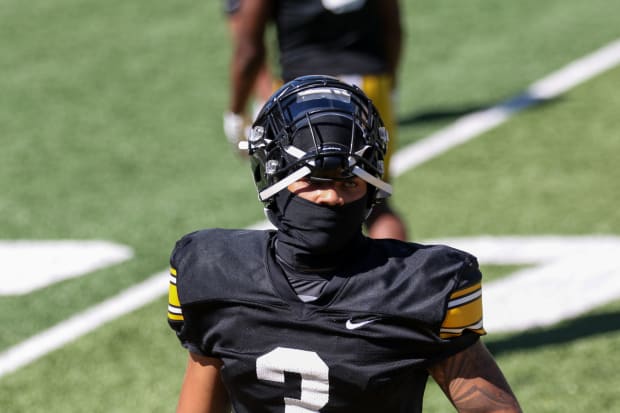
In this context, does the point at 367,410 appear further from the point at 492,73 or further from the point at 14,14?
the point at 14,14

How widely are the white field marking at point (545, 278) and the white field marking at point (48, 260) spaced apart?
203 centimetres

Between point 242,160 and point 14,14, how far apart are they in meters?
5.82

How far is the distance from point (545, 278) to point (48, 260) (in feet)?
9.70

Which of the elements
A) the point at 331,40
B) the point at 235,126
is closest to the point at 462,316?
the point at 331,40

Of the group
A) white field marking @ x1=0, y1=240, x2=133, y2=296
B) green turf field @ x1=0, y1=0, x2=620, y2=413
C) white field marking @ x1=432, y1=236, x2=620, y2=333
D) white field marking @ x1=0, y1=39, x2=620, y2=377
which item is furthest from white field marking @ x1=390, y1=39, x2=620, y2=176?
white field marking @ x1=0, y1=240, x2=133, y2=296

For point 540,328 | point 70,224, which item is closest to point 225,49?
point 70,224

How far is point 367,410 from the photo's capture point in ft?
8.56

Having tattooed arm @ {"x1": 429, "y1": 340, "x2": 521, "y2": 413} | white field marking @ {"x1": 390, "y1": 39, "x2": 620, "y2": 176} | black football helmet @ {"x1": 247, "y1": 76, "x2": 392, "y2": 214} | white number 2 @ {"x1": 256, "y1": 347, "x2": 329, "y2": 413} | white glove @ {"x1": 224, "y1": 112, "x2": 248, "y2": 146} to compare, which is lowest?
white field marking @ {"x1": 390, "y1": 39, "x2": 620, "y2": 176}

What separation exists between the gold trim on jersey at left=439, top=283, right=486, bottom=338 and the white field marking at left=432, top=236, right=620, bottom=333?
2932mm

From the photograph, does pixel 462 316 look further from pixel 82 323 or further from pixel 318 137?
pixel 82 323

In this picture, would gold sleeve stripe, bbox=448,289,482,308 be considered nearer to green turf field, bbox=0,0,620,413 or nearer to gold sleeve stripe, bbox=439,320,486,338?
gold sleeve stripe, bbox=439,320,486,338

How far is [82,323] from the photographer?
19.3 ft

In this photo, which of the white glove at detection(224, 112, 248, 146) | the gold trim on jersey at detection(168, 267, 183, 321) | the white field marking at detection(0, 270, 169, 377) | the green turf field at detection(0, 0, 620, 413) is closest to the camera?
the gold trim on jersey at detection(168, 267, 183, 321)

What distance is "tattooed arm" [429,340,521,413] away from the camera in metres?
2.61
